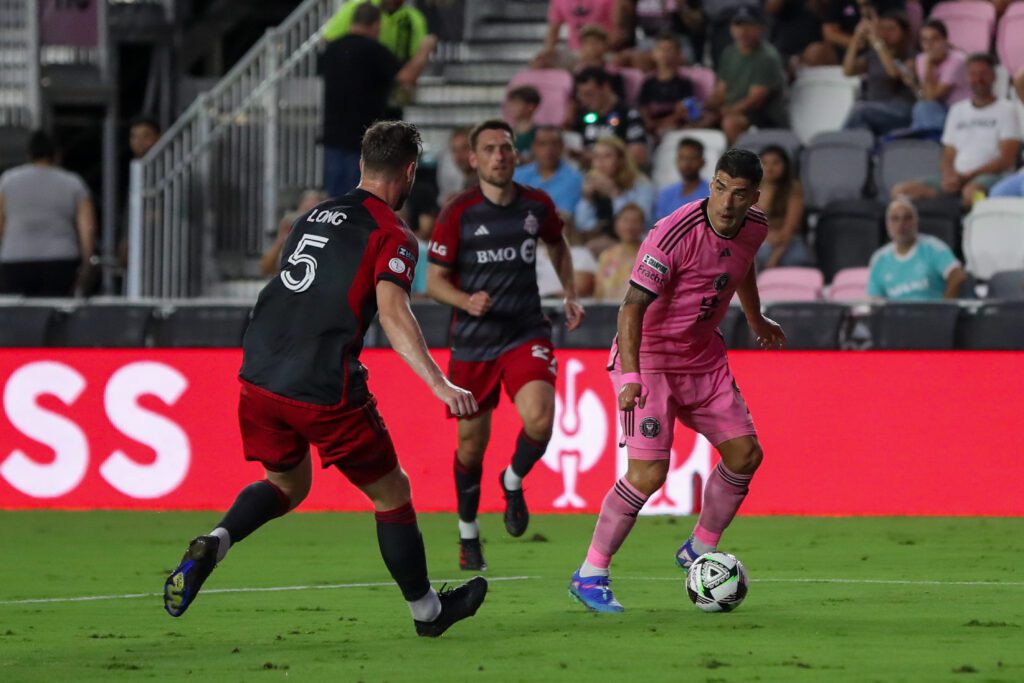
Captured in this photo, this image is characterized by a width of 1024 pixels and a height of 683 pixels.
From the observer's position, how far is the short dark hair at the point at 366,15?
15.7 meters

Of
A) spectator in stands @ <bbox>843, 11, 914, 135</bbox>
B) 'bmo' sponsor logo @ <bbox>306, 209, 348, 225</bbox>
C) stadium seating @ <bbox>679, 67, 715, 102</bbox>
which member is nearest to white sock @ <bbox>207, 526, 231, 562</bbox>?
'bmo' sponsor logo @ <bbox>306, 209, 348, 225</bbox>

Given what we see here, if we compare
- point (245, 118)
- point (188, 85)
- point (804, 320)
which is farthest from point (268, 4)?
point (804, 320)

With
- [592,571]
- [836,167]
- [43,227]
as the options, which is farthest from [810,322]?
[43,227]

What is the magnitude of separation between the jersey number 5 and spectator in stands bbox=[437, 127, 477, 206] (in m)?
8.98

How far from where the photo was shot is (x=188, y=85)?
2114 centimetres

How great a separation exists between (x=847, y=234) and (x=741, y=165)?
24.5 ft

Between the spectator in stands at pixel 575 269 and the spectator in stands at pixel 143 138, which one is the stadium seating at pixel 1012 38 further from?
the spectator in stands at pixel 143 138

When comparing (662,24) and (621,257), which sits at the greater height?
(662,24)

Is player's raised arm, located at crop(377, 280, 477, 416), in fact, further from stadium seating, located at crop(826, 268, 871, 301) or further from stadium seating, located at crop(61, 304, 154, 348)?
stadium seating, located at crop(826, 268, 871, 301)

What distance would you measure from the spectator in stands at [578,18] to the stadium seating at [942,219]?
4.31 meters

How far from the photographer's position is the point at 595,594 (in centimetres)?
791

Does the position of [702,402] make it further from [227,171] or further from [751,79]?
[227,171]

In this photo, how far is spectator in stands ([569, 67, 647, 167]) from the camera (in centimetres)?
1677

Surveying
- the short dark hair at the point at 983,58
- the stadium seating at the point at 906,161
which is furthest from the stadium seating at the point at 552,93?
the short dark hair at the point at 983,58
